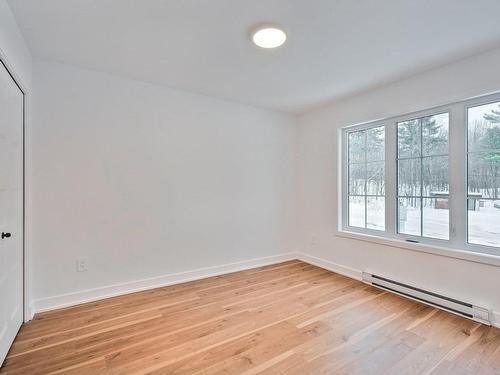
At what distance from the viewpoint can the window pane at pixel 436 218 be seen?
278cm

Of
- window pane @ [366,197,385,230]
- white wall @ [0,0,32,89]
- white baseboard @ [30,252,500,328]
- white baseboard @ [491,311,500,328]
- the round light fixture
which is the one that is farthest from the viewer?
window pane @ [366,197,385,230]

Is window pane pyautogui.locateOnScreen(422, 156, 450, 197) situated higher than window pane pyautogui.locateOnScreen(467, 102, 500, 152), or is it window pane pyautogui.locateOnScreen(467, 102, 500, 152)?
window pane pyautogui.locateOnScreen(467, 102, 500, 152)

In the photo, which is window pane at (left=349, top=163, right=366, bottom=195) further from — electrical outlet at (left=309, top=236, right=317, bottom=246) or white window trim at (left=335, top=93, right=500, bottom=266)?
electrical outlet at (left=309, top=236, right=317, bottom=246)

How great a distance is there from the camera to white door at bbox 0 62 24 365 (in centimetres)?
185

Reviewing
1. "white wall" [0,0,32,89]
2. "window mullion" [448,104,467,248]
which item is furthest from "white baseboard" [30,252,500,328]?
"white wall" [0,0,32,89]

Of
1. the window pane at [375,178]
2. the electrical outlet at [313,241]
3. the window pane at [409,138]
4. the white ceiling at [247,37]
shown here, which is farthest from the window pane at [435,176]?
the electrical outlet at [313,241]

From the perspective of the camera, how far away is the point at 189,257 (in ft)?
11.3

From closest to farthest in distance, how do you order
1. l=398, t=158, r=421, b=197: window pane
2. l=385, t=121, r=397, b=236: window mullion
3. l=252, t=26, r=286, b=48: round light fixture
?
l=252, t=26, r=286, b=48: round light fixture, l=398, t=158, r=421, b=197: window pane, l=385, t=121, r=397, b=236: window mullion

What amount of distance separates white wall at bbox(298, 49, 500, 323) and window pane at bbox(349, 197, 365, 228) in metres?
0.22

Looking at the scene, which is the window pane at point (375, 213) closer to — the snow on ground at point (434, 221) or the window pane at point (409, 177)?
the snow on ground at point (434, 221)

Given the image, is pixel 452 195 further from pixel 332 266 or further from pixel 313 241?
pixel 313 241

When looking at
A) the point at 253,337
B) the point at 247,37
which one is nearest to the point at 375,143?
the point at 247,37

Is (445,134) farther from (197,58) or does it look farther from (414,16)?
(197,58)

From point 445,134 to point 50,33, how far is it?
12.5ft
